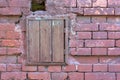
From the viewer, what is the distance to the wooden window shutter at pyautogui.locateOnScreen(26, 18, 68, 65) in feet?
11.0

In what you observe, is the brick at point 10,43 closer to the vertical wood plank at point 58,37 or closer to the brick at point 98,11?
the vertical wood plank at point 58,37

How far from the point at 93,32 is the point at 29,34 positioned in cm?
64

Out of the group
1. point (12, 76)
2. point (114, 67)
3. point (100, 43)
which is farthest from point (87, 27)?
point (12, 76)

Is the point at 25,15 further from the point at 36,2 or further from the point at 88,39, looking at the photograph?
the point at 88,39

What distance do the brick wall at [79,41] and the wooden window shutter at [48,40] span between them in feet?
0.19

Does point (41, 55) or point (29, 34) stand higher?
point (29, 34)

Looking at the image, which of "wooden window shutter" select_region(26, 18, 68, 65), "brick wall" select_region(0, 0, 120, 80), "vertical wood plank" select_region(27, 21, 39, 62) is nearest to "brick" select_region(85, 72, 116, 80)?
"brick wall" select_region(0, 0, 120, 80)

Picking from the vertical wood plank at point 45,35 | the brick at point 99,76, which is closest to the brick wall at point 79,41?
the brick at point 99,76

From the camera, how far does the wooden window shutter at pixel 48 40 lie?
11.0 feet

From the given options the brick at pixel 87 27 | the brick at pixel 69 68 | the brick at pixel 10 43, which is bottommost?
the brick at pixel 69 68

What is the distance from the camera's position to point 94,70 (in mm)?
3348

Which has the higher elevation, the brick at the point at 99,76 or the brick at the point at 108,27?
the brick at the point at 108,27

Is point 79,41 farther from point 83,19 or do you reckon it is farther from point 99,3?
point 99,3

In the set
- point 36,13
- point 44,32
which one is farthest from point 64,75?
point 36,13
